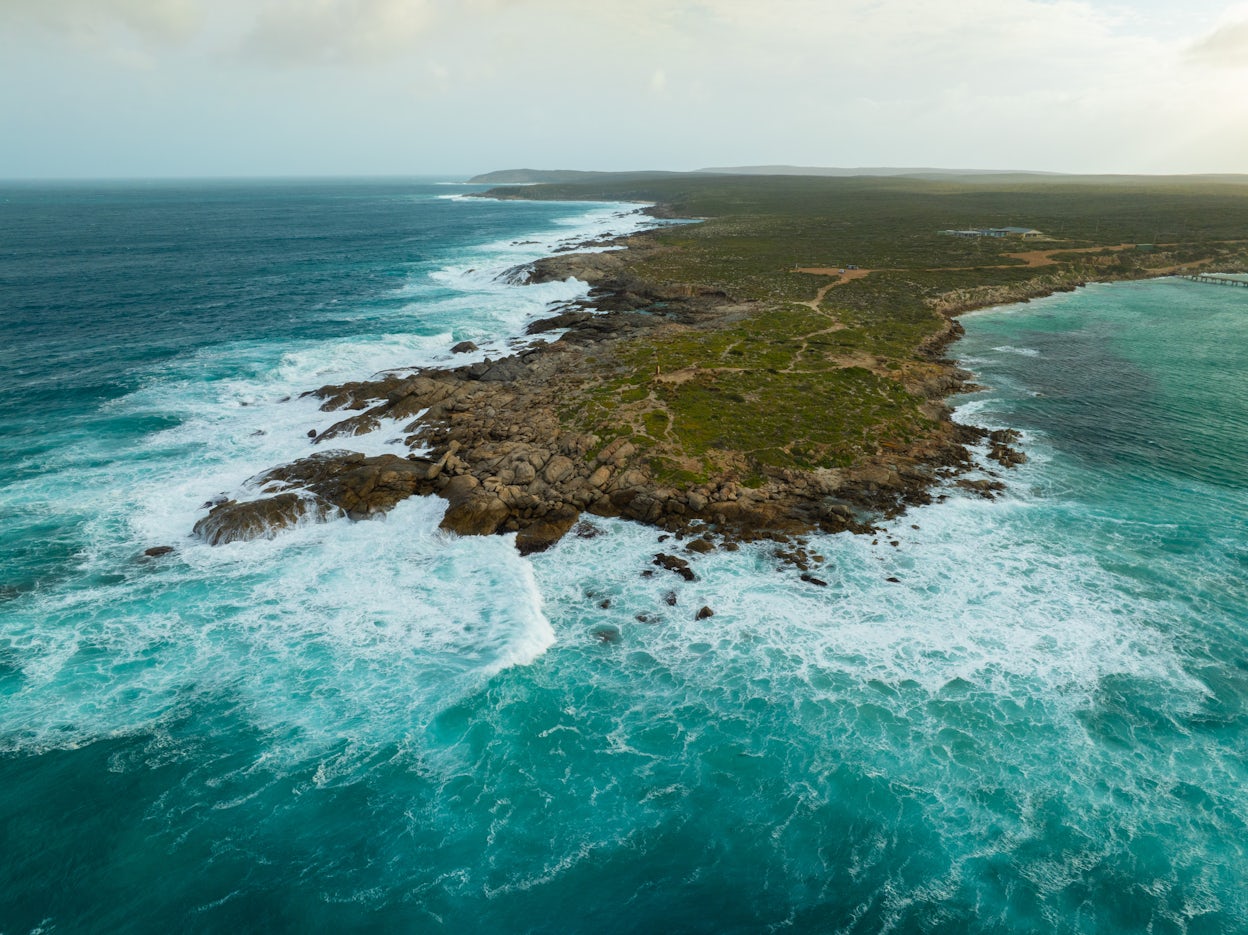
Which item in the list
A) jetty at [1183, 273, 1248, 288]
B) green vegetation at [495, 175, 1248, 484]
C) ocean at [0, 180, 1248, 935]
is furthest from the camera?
jetty at [1183, 273, 1248, 288]

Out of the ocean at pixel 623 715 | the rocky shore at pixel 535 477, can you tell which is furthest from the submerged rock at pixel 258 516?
the ocean at pixel 623 715

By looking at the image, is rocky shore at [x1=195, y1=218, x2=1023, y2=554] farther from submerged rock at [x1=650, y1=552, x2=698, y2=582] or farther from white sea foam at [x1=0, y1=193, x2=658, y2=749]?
submerged rock at [x1=650, y1=552, x2=698, y2=582]

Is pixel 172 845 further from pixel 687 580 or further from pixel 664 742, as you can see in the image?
pixel 687 580

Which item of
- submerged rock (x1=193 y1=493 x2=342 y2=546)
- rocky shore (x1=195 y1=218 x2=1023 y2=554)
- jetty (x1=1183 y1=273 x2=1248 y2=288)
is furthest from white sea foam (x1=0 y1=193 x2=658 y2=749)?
jetty (x1=1183 y1=273 x2=1248 y2=288)

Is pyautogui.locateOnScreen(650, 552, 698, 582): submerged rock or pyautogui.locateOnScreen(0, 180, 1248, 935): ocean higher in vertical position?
pyautogui.locateOnScreen(650, 552, 698, 582): submerged rock

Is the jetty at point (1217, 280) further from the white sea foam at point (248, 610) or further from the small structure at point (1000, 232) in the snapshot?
the white sea foam at point (248, 610)

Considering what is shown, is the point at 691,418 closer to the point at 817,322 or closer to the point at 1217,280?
the point at 817,322

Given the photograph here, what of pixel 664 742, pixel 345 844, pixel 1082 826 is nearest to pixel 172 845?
pixel 345 844
